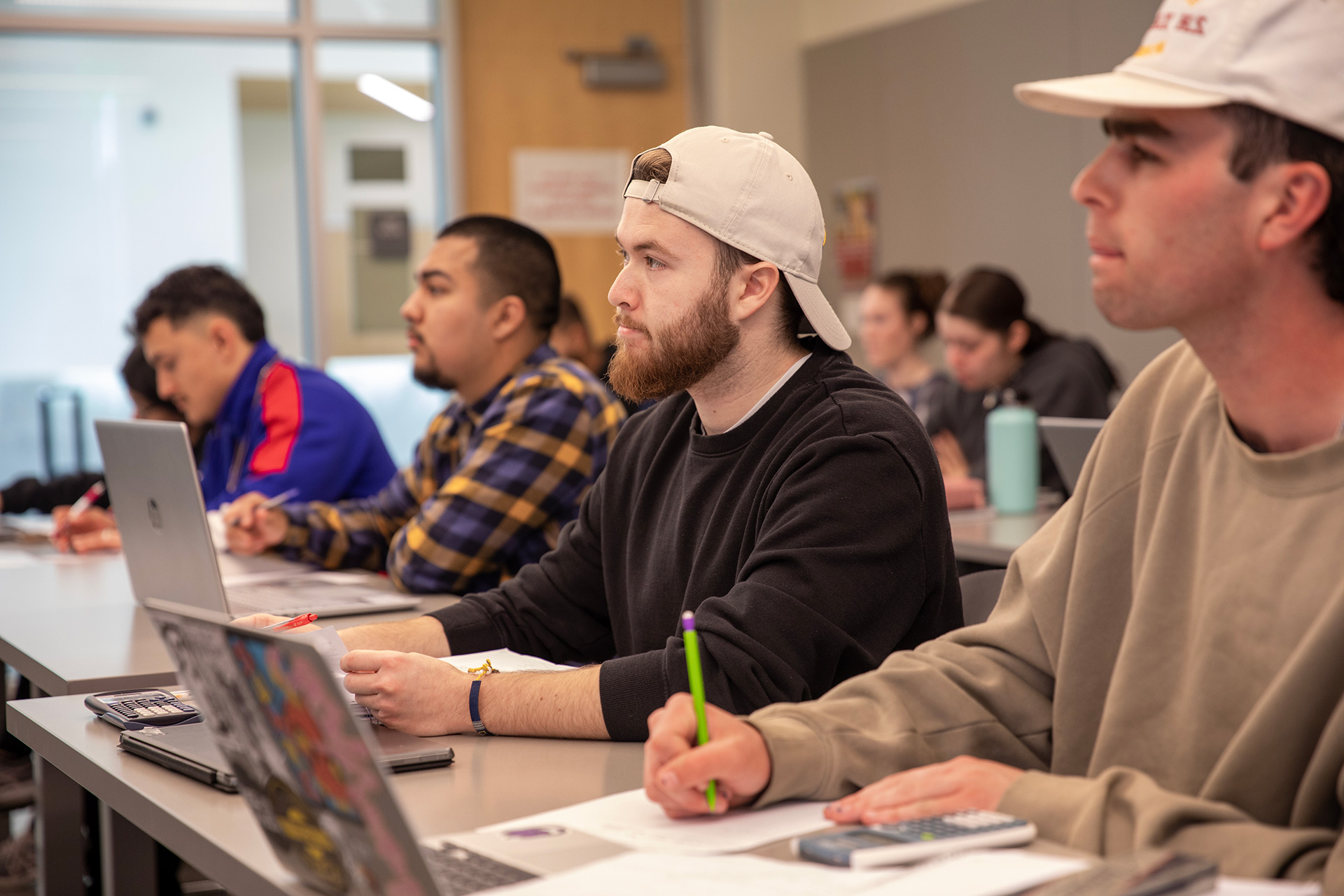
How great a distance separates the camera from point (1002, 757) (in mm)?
1173

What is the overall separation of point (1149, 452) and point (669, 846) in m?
0.51

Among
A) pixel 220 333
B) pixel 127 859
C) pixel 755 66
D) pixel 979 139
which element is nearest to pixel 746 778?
pixel 127 859

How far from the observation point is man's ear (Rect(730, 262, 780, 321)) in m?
1.62

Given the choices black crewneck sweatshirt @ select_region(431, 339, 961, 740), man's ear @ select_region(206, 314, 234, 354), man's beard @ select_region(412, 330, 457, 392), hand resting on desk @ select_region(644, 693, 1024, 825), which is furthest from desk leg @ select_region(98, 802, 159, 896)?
man's ear @ select_region(206, 314, 234, 354)

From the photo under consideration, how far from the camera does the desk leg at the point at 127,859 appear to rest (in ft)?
6.31

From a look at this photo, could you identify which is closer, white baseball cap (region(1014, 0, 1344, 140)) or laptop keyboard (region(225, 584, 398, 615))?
white baseball cap (region(1014, 0, 1344, 140))

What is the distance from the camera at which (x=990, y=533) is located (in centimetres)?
292

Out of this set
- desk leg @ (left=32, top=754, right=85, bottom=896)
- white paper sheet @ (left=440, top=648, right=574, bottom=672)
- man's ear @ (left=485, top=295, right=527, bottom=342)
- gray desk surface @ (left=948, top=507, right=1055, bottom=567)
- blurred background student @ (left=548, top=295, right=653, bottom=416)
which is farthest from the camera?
blurred background student @ (left=548, top=295, right=653, bottom=416)

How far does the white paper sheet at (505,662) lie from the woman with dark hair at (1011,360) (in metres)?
2.30

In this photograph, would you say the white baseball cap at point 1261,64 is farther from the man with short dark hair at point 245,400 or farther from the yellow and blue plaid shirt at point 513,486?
the man with short dark hair at point 245,400

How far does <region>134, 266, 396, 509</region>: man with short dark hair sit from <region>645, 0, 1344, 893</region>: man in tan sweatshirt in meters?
2.13

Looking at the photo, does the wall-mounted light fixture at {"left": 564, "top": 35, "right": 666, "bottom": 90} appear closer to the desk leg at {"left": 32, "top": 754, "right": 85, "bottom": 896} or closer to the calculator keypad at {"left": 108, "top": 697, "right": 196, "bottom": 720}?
the desk leg at {"left": 32, "top": 754, "right": 85, "bottom": 896}

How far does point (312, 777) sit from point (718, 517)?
82 cm

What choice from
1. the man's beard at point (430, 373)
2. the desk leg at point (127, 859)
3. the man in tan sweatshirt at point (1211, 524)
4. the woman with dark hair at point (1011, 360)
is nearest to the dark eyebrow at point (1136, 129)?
the man in tan sweatshirt at point (1211, 524)
